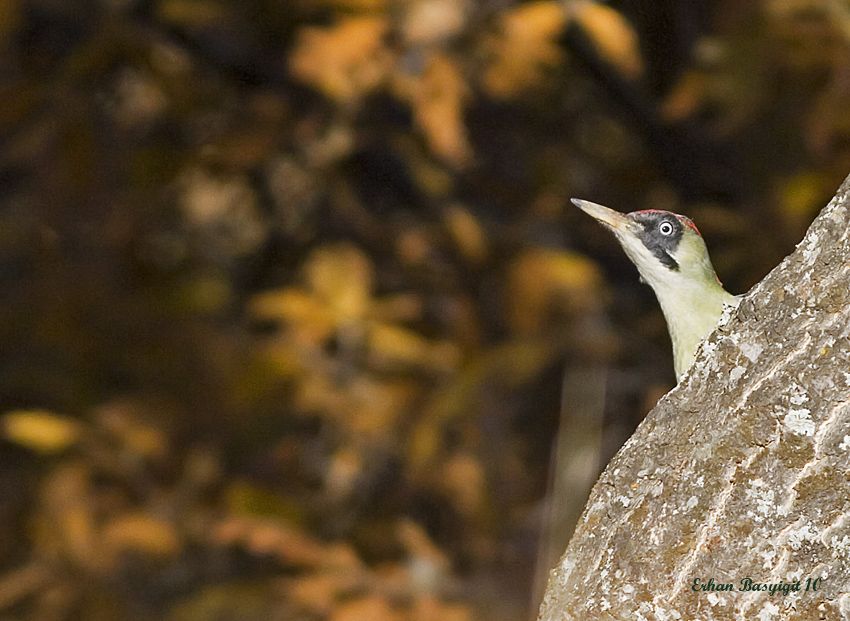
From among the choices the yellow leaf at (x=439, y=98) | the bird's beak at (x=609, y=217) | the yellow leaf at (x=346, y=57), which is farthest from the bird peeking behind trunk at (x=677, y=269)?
the yellow leaf at (x=346, y=57)

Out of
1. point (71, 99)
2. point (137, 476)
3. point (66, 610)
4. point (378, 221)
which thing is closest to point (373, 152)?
point (378, 221)

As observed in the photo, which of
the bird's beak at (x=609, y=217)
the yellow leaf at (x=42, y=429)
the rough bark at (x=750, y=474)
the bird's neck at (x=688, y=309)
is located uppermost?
the yellow leaf at (x=42, y=429)

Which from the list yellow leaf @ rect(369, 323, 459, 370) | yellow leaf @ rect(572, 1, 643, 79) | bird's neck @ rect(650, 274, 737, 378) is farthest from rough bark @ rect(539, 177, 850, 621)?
yellow leaf @ rect(369, 323, 459, 370)

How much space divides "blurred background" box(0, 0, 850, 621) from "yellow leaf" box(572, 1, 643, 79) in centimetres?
2

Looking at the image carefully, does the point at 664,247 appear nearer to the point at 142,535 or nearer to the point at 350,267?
the point at 350,267

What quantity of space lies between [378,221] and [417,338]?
576mm

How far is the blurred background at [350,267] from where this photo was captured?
3.79 meters

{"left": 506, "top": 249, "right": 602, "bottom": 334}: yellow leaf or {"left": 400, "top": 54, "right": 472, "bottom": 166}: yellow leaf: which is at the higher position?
{"left": 400, "top": 54, "right": 472, "bottom": 166}: yellow leaf

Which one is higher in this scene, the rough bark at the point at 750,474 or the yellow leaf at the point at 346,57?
the yellow leaf at the point at 346,57

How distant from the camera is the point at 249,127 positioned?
13.7ft

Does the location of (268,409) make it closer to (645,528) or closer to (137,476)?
(137,476)

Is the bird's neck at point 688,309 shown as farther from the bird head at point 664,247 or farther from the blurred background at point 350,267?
the blurred background at point 350,267

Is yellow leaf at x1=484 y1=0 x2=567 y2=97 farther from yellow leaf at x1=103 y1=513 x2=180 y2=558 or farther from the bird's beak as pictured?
yellow leaf at x1=103 y1=513 x2=180 y2=558

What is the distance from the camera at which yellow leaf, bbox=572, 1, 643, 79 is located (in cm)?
335
